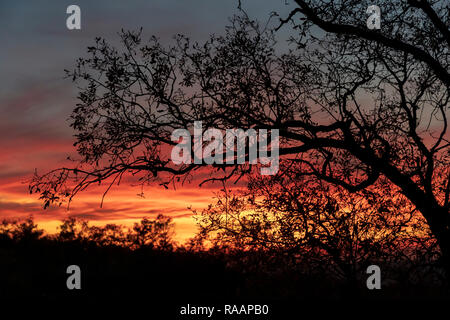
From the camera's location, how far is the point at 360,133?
593 inches

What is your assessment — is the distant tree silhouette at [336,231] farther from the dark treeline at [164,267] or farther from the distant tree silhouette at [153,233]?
the distant tree silhouette at [153,233]

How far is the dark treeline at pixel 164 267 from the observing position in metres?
15.7

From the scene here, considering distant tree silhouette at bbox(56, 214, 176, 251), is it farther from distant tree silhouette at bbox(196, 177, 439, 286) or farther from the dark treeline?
distant tree silhouette at bbox(196, 177, 439, 286)

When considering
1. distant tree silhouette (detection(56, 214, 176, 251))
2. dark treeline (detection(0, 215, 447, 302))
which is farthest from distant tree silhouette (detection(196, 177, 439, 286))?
distant tree silhouette (detection(56, 214, 176, 251))

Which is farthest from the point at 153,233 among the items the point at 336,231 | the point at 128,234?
the point at 336,231

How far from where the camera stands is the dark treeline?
1570 cm

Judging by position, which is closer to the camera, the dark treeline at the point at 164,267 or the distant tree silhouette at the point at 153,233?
the dark treeline at the point at 164,267

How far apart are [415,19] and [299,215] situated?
7178 millimetres

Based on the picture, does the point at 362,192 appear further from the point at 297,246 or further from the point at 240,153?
the point at 240,153

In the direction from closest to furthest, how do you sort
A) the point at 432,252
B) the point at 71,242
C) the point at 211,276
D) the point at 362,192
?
the point at 432,252, the point at 362,192, the point at 211,276, the point at 71,242

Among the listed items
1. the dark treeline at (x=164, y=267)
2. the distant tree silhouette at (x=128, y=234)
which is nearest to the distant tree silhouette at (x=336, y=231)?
the dark treeline at (x=164, y=267)

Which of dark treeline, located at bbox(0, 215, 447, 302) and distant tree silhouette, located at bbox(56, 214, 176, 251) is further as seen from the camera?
distant tree silhouette, located at bbox(56, 214, 176, 251)
